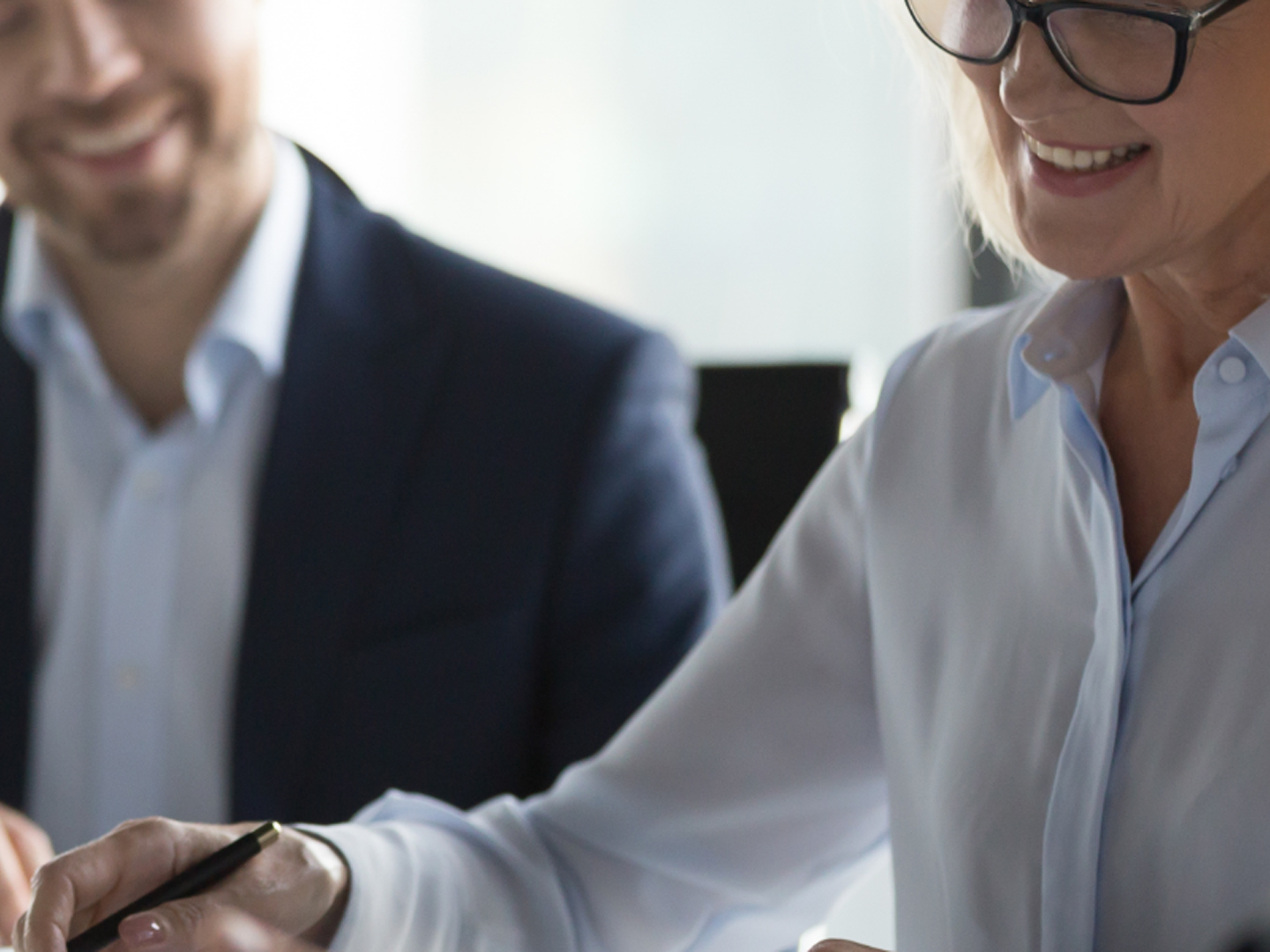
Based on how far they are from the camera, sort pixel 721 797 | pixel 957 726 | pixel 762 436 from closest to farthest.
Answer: pixel 957 726
pixel 721 797
pixel 762 436

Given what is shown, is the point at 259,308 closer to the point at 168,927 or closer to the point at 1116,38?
the point at 168,927

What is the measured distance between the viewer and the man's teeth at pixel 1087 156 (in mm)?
734

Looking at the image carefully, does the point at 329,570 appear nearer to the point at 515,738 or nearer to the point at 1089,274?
the point at 515,738

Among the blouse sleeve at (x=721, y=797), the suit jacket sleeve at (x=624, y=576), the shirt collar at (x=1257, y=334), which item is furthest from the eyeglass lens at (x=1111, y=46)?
the suit jacket sleeve at (x=624, y=576)

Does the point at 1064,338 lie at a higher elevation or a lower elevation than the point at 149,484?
higher

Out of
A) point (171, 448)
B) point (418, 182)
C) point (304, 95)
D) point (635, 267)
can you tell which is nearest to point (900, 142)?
point (635, 267)

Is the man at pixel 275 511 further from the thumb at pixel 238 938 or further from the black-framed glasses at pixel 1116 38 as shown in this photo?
the black-framed glasses at pixel 1116 38

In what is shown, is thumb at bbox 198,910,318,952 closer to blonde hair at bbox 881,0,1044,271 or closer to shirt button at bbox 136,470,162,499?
blonde hair at bbox 881,0,1044,271

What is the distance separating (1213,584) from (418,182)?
2.41 m

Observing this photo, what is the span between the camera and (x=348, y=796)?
1314 millimetres

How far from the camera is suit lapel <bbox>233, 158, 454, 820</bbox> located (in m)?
1.31

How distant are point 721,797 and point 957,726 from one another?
0.64 ft

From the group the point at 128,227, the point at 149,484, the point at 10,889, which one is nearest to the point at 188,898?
→ the point at 10,889

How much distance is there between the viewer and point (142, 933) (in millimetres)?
745
